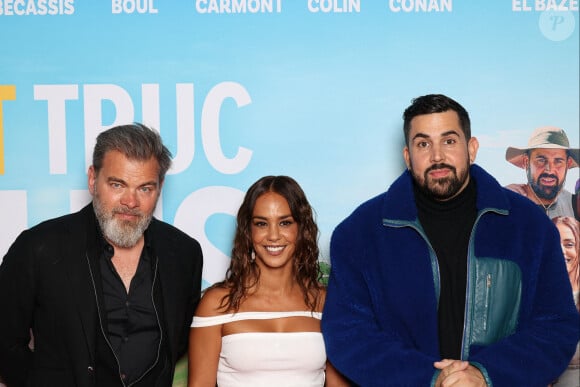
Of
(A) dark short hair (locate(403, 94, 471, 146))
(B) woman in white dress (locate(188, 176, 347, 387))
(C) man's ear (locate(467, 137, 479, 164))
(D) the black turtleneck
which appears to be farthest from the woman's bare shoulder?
(C) man's ear (locate(467, 137, 479, 164))

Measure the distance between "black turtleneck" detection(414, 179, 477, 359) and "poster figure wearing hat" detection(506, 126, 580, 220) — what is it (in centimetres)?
80

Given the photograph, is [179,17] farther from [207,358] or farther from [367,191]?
[207,358]

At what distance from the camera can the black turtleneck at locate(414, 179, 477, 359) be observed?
8.94ft

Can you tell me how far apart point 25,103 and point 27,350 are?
1.20 meters

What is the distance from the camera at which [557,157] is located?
3.56 metres

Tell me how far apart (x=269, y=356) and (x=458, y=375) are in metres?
0.72

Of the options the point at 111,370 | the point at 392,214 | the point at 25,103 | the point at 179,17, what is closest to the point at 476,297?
the point at 392,214

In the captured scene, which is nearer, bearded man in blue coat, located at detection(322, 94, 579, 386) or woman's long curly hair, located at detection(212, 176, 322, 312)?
bearded man in blue coat, located at detection(322, 94, 579, 386)

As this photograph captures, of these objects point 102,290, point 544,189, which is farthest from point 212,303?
point 544,189

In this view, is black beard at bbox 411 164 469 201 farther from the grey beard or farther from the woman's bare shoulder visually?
the grey beard

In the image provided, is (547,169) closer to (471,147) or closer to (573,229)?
(573,229)

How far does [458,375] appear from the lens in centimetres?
256

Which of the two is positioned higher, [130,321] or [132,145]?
[132,145]

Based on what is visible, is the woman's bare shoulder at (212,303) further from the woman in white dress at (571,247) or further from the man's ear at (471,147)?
the woman in white dress at (571,247)
